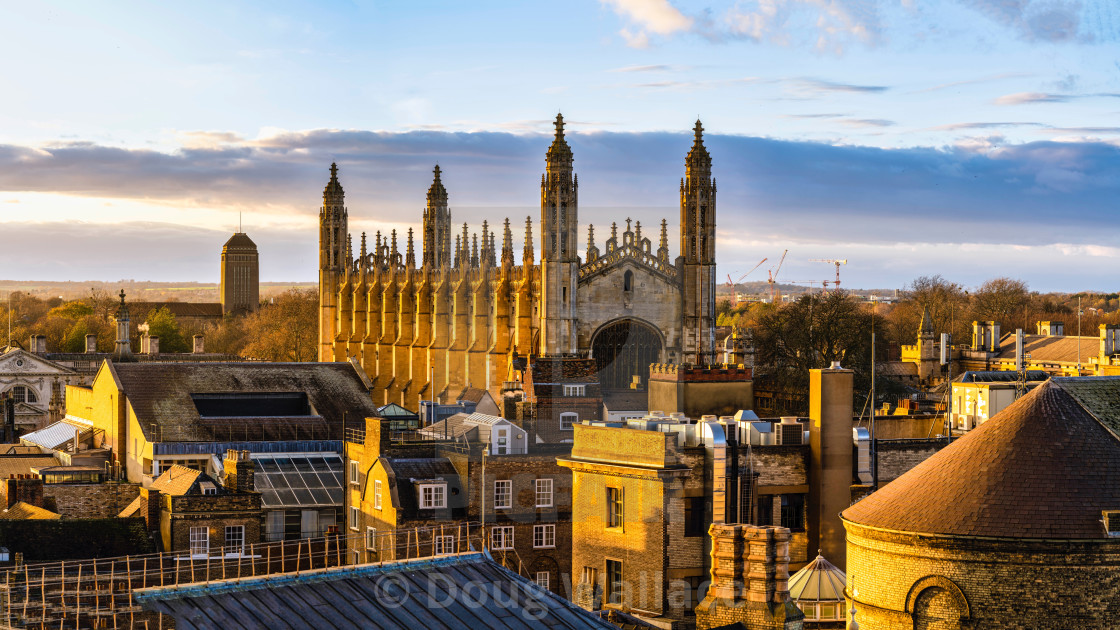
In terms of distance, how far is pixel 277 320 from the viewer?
172750 millimetres

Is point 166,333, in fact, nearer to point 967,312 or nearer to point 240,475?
point 967,312

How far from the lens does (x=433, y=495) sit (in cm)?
5053

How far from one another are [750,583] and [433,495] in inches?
962

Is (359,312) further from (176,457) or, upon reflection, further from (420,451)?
(420,451)

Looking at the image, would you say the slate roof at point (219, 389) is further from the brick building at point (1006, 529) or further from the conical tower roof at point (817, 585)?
the brick building at point (1006, 529)

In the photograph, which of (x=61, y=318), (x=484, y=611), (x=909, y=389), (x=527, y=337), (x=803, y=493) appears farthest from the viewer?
(x=61, y=318)

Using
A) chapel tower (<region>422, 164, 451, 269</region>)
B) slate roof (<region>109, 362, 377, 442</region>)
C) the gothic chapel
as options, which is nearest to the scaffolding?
slate roof (<region>109, 362, 377, 442</region>)

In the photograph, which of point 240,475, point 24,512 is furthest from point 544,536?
point 24,512

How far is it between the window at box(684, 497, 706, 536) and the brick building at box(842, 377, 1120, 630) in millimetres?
8034

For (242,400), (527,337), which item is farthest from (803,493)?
(527,337)

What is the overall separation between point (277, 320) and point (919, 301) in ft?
231

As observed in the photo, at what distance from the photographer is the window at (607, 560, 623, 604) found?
144ft

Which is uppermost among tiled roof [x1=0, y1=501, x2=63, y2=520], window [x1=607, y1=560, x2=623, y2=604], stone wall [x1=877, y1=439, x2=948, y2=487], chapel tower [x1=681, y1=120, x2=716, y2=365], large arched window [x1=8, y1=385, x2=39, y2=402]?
chapel tower [x1=681, y1=120, x2=716, y2=365]

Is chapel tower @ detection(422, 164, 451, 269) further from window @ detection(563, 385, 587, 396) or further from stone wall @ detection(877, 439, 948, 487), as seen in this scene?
stone wall @ detection(877, 439, 948, 487)
